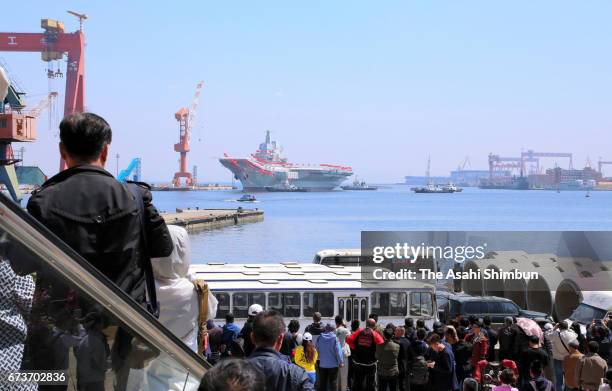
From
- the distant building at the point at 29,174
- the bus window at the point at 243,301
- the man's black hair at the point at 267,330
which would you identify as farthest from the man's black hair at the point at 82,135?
the distant building at the point at 29,174

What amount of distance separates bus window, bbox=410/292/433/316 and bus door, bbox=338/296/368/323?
0.95 meters

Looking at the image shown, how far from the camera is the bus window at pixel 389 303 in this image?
15.1 meters

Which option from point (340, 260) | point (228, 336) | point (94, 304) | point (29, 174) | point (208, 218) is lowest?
point (208, 218)

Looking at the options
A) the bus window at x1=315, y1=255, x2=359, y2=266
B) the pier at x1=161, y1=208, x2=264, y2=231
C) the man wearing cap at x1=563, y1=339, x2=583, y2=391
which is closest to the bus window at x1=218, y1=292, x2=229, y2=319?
the bus window at x1=315, y1=255, x2=359, y2=266

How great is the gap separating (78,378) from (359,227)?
90.9 m

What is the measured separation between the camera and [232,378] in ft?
5.52

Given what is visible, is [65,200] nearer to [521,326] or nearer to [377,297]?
[521,326]

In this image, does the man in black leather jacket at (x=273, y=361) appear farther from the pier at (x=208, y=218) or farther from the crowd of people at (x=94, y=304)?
the pier at (x=208, y=218)

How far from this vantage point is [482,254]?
20.0 metres

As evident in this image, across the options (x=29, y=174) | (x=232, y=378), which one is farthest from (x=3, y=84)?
(x=29, y=174)

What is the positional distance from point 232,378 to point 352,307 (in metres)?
13.4

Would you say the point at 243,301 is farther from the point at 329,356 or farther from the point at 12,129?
the point at 12,129

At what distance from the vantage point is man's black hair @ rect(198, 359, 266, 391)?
5.48ft

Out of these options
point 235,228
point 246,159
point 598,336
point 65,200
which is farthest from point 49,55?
point 65,200
